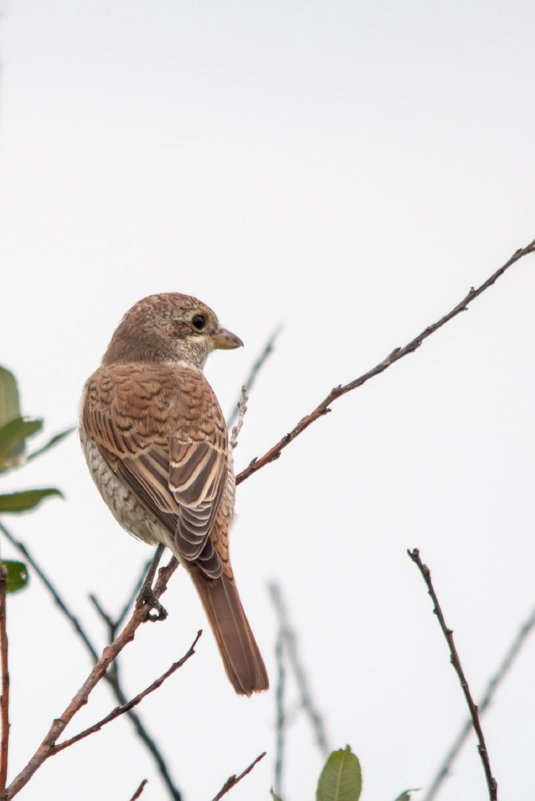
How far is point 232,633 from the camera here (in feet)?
13.0

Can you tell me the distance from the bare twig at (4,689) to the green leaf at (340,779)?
0.77 metres

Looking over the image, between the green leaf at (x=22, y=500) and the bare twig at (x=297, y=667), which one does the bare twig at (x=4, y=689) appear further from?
the bare twig at (x=297, y=667)

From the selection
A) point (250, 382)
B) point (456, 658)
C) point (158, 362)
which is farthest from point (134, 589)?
point (158, 362)

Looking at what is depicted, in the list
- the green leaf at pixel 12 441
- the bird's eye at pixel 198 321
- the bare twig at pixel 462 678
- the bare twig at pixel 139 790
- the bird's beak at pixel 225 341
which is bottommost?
the bare twig at pixel 139 790

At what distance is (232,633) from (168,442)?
3.67 feet

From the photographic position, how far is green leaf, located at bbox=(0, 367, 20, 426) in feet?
7.65

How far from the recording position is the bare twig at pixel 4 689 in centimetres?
205

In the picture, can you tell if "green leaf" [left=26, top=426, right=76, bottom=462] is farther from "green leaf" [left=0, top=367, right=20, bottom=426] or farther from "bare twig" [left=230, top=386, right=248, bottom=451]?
"bare twig" [left=230, top=386, right=248, bottom=451]

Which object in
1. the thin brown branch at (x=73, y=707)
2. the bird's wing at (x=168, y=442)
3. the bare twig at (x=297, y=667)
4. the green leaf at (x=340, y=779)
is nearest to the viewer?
the thin brown branch at (x=73, y=707)

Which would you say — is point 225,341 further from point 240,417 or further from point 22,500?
point 22,500

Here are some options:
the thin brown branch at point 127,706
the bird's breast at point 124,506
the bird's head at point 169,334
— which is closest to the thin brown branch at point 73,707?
the thin brown branch at point 127,706

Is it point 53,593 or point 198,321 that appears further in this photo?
point 198,321

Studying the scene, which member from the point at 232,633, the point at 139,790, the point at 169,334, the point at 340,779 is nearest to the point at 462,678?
the point at 340,779

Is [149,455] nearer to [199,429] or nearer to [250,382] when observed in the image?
[199,429]
